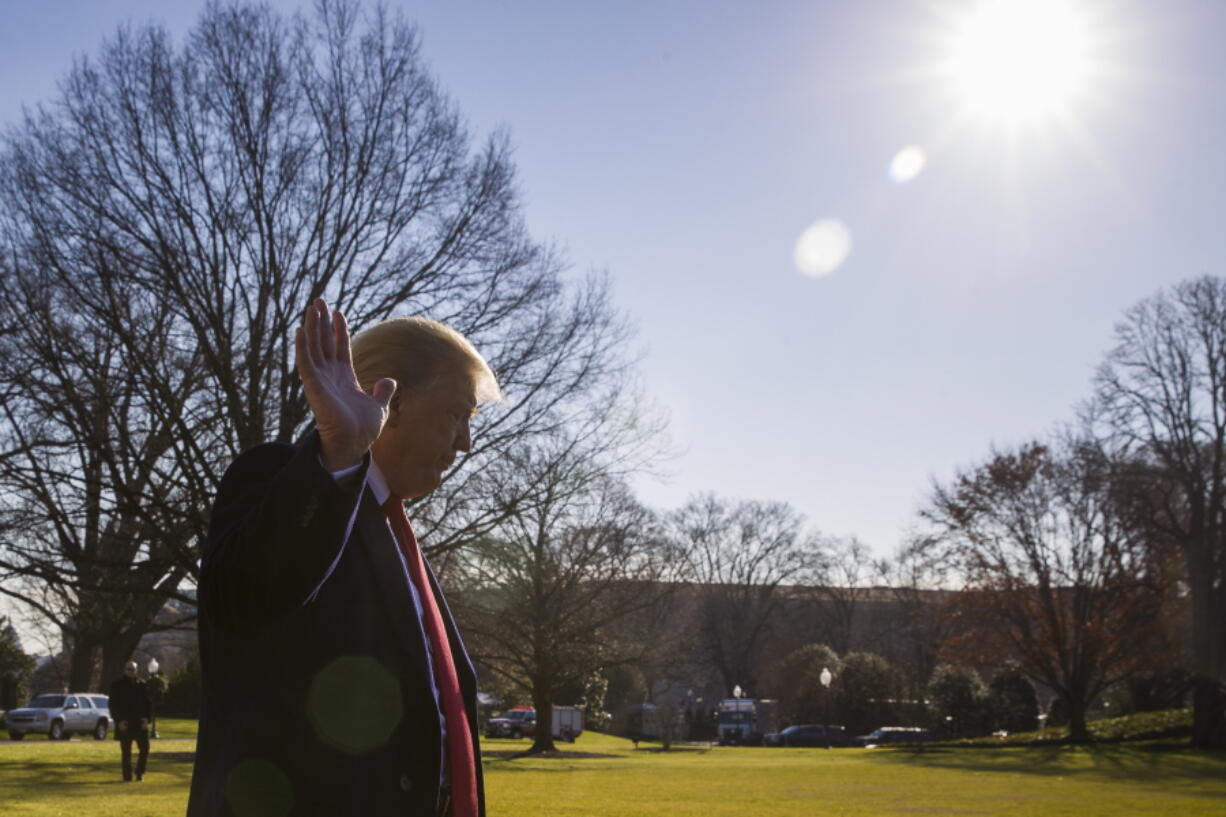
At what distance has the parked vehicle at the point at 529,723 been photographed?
51844 millimetres

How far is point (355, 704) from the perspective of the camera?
184 cm

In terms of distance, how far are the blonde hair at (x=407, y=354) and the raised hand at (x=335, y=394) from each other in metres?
0.29

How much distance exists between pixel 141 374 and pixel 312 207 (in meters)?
3.26

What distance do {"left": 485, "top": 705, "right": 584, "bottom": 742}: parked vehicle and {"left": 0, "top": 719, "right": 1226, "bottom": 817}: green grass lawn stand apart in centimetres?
1808

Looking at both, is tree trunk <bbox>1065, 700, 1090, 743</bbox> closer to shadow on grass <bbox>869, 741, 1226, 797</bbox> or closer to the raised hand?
shadow on grass <bbox>869, 741, 1226, 797</bbox>

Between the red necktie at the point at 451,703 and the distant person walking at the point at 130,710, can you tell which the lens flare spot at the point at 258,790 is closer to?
the red necktie at the point at 451,703

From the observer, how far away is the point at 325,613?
1.84 metres

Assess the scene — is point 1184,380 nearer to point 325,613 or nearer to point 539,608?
point 539,608

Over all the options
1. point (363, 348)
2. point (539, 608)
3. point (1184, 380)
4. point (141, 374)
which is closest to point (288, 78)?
point (141, 374)

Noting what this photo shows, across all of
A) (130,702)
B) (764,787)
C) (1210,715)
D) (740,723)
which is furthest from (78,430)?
(740,723)

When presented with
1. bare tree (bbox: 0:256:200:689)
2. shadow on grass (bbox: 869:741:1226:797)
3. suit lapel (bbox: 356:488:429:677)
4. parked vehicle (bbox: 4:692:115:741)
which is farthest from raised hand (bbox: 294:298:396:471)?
parked vehicle (bbox: 4:692:115:741)

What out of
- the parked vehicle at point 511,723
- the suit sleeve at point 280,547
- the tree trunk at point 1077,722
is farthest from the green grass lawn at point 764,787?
the parked vehicle at point 511,723

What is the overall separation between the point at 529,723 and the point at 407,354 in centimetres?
5673

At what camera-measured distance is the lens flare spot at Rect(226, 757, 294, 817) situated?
5.80 feet
